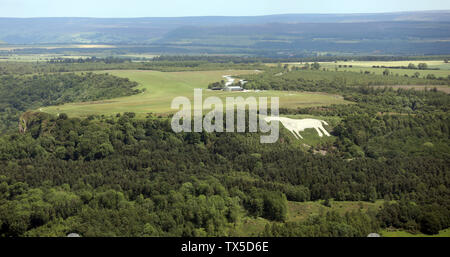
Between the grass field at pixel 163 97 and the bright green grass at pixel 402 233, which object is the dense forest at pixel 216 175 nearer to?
the bright green grass at pixel 402 233

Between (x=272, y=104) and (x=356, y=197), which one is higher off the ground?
(x=272, y=104)

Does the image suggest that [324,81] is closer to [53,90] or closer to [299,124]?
[299,124]

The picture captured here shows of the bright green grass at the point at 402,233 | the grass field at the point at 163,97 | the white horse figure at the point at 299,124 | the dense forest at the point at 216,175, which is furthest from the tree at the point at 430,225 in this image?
the grass field at the point at 163,97

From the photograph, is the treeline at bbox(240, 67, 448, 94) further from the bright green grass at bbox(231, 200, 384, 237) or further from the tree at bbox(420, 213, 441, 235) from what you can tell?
the tree at bbox(420, 213, 441, 235)

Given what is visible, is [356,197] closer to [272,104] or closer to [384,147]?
[384,147]

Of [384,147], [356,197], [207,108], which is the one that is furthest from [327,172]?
[207,108]

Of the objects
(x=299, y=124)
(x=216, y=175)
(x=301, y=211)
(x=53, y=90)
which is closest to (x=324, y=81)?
(x=299, y=124)
